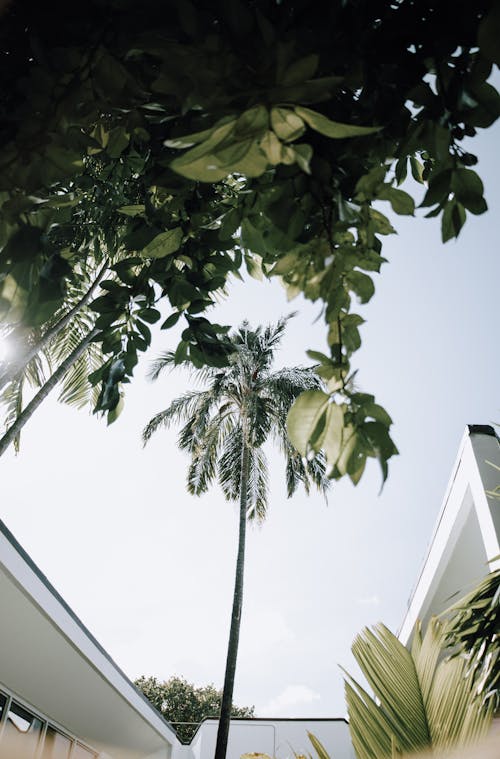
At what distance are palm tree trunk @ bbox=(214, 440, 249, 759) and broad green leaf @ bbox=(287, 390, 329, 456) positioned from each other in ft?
34.0

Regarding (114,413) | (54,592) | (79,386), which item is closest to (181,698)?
(79,386)

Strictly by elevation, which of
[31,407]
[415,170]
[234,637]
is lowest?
[234,637]

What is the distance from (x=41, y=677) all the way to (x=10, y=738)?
813 mm

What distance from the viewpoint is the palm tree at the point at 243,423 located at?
11938mm

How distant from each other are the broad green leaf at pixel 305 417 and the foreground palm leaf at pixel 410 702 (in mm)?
1909

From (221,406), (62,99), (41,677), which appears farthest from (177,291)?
(221,406)

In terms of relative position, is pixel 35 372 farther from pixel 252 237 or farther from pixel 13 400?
pixel 252 237

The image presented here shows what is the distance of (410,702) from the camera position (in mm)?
2197

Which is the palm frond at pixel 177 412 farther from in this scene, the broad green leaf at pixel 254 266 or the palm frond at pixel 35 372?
the broad green leaf at pixel 254 266

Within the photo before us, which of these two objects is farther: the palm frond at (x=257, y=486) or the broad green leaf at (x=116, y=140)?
the palm frond at (x=257, y=486)

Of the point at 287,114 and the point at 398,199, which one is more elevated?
the point at 398,199

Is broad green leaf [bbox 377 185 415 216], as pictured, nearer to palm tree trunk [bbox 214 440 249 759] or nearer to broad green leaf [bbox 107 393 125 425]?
broad green leaf [bbox 107 393 125 425]

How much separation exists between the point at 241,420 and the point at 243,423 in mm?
368

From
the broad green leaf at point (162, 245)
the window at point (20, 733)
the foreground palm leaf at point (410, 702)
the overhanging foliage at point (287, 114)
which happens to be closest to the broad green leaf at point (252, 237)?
the overhanging foliage at point (287, 114)
